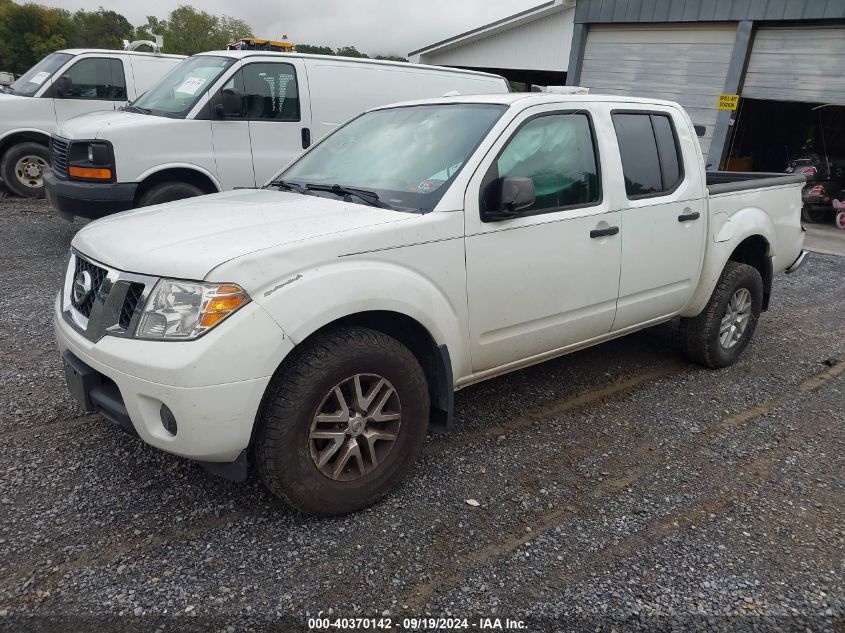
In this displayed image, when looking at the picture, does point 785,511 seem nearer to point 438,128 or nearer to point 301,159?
point 438,128

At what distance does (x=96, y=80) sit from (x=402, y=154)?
8.54m

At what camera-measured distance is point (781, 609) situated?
8.20ft

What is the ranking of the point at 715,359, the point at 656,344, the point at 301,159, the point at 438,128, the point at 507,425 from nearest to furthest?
the point at 438,128 < the point at 507,425 < the point at 301,159 < the point at 715,359 < the point at 656,344

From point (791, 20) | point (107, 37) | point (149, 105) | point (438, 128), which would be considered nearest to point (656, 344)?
point (438, 128)

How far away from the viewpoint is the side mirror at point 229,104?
6922mm

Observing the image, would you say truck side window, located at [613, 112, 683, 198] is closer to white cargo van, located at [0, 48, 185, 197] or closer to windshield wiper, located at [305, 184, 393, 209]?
windshield wiper, located at [305, 184, 393, 209]

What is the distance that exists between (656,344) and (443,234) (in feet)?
10.1

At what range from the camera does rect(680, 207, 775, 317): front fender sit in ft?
14.8

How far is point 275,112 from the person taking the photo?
7.37 meters

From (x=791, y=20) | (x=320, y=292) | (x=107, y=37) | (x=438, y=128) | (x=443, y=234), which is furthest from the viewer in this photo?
(x=107, y=37)

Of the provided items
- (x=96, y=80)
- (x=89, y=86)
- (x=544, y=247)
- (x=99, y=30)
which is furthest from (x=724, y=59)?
(x=99, y=30)

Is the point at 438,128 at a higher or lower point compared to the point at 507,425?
higher

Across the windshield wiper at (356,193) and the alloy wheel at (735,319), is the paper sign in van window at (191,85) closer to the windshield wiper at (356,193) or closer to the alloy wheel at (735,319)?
the windshield wiper at (356,193)

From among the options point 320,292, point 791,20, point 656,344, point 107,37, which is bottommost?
point 656,344
